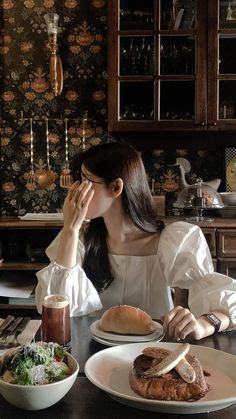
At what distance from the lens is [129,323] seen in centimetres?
121

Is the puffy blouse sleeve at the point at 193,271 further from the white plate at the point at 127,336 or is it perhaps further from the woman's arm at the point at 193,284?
the white plate at the point at 127,336

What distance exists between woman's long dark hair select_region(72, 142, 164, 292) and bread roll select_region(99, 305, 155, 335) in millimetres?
430

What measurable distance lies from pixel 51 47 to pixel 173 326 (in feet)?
7.58

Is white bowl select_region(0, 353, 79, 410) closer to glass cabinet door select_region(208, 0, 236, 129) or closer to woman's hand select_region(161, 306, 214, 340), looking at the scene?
woman's hand select_region(161, 306, 214, 340)

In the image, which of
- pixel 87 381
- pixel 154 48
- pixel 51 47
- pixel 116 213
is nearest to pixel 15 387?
pixel 87 381

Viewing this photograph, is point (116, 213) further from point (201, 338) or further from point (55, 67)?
point (55, 67)

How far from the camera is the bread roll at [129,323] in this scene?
121 cm

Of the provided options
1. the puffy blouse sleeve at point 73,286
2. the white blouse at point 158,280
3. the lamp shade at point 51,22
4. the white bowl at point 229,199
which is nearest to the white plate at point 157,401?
the white blouse at point 158,280

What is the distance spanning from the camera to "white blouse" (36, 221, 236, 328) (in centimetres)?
142

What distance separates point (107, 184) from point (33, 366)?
0.82m

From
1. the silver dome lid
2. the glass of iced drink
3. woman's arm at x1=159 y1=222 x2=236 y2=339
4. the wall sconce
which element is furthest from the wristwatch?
the wall sconce

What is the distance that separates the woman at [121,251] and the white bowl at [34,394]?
612mm

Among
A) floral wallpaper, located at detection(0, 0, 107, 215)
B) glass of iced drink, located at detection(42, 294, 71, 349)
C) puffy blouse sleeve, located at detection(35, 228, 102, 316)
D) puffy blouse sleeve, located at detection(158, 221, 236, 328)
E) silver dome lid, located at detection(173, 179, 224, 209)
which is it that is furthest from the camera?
floral wallpaper, located at detection(0, 0, 107, 215)

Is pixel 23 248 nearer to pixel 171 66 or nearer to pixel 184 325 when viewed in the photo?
pixel 171 66
